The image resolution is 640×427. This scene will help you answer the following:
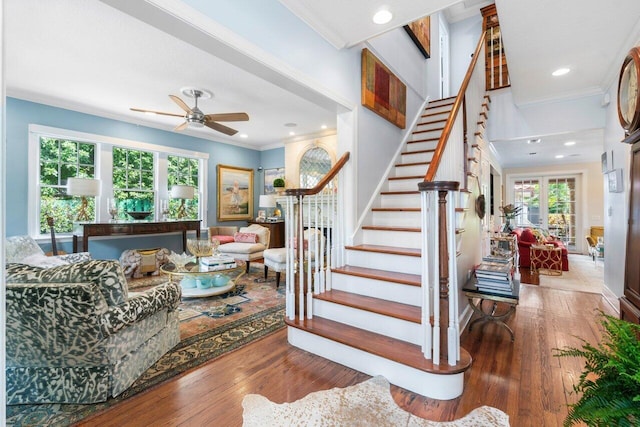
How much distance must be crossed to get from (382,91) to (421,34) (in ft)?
7.26

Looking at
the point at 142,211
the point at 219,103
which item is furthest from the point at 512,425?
the point at 142,211

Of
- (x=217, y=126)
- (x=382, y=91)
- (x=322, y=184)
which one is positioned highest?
(x=382, y=91)

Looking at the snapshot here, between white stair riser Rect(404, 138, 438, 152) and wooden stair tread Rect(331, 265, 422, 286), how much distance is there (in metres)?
2.16

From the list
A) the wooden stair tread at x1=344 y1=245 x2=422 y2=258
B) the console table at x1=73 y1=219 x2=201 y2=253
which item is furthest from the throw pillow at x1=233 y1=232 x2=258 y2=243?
the wooden stair tread at x1=344 y1=245 x2=422 y2=258

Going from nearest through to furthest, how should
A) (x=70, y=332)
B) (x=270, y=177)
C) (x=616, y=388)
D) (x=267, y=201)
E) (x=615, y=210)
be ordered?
1. (x=616, y=388)
2. (x=70, y=332)
3. (x=615, y=210)
4. (x=267, y=201)
5. (x=270, y=177)

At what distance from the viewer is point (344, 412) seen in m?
1.65

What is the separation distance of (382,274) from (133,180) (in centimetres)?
508

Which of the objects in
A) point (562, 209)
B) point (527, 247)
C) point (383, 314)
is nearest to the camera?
point (383, 314)

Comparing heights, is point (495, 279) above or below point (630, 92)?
below

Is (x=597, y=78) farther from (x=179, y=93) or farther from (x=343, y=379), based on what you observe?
(x=179, y=93)

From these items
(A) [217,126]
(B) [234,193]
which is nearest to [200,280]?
(A) [217,126]

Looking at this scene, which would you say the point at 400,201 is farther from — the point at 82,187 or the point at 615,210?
the point at 82,187

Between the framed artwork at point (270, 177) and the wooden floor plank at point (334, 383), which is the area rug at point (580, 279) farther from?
the framed artwork at point (270, 177)

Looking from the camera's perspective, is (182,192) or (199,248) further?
(182,192)
